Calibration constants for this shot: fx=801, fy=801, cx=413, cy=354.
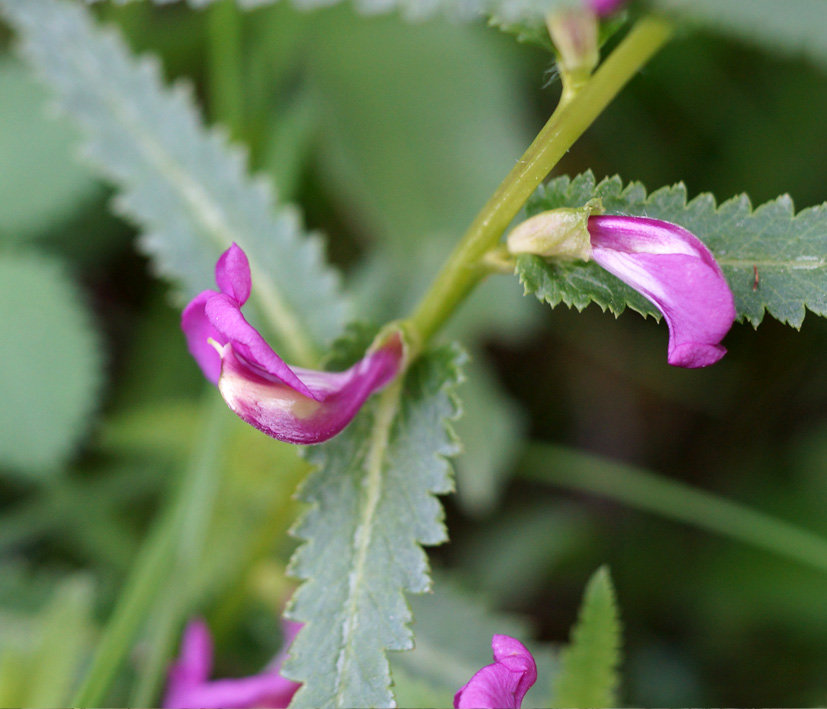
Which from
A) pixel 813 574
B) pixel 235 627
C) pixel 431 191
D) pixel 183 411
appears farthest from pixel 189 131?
pixel 813 574

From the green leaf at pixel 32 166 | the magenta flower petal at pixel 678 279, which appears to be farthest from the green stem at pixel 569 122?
the green leaf at pixel 32 166

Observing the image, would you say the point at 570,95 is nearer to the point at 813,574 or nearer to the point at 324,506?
the point at 324,506

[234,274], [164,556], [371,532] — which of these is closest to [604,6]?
[234,274]

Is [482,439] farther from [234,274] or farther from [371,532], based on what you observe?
[234,274]

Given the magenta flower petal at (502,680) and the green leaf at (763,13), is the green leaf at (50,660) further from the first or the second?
the green leaf at (763,13)

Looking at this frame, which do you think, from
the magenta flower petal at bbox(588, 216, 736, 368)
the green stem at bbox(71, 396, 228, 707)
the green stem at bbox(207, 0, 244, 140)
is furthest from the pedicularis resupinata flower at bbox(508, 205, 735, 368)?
the green stem at bbox(207, 0, 244, 140)

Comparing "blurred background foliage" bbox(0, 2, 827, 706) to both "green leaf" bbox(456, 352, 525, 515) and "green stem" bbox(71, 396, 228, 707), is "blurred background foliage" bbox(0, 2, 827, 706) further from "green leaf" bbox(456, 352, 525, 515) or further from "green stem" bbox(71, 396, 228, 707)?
"green stem" bbox(71, 396, 228, 707)
